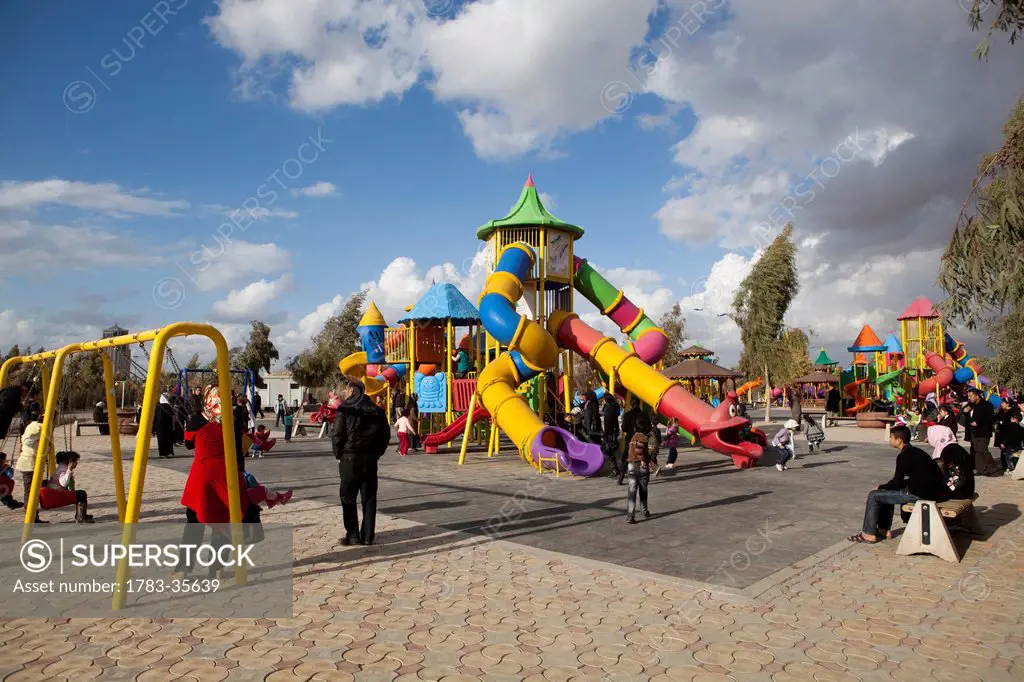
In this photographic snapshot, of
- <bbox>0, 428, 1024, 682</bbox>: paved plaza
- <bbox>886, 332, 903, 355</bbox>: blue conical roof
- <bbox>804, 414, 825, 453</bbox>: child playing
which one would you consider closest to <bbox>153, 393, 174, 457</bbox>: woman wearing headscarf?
<bbox>0, 428, 1024, 682</bbox>: paved plaza

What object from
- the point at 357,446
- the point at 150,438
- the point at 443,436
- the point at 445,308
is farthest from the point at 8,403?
the point at 445,308

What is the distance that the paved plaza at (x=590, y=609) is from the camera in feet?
14.7

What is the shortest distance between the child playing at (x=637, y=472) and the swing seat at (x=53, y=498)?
7262 mm

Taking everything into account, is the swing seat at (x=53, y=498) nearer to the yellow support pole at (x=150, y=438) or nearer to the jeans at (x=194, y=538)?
the jeans at (x=194, y=538)

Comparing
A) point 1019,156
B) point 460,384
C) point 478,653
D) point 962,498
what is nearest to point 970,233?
point 1019,156

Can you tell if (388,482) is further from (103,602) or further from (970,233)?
(970,233)

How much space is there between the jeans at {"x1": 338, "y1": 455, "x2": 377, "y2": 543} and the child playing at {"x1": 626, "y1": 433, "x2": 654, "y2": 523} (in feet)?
11.6

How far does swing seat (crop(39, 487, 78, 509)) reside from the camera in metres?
8.45

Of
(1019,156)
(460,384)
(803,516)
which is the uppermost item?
(1019,156)

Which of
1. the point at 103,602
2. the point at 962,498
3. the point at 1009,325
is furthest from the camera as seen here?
the point at 1009,325

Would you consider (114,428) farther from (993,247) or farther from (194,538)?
(993,247)

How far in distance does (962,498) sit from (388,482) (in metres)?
9.45

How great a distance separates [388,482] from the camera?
13.3 metres

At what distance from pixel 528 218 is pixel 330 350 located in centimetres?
3345
